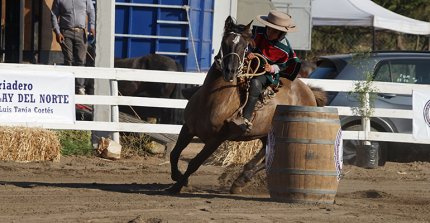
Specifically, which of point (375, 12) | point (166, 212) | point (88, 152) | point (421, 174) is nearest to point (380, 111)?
point (421, 174)

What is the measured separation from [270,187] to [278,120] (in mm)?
720

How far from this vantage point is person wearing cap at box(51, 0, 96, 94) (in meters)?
16.8

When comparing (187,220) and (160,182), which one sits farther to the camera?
(160,182)

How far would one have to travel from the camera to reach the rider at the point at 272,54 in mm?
10938

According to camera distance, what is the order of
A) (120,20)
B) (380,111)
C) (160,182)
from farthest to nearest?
(120,20), (380,111), (160,182)

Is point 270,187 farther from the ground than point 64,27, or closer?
closer

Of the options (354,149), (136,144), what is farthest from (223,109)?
(354,149)

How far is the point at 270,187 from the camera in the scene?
34.0 ft

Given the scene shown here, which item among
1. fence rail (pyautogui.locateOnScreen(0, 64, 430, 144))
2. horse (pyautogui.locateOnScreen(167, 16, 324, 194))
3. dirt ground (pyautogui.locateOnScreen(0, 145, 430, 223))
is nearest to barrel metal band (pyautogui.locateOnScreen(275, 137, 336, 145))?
dirt ground (pyautogui.locateOnScreen(0, 145, 430, 223))

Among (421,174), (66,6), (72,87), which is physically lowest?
(421,174)

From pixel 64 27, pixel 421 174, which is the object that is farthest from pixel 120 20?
pixel 421 174

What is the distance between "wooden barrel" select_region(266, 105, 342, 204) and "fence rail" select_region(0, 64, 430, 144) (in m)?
4.94

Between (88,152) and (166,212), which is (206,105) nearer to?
(166,212)

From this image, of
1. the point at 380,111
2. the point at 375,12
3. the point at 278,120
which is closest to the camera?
the point at 278,120
